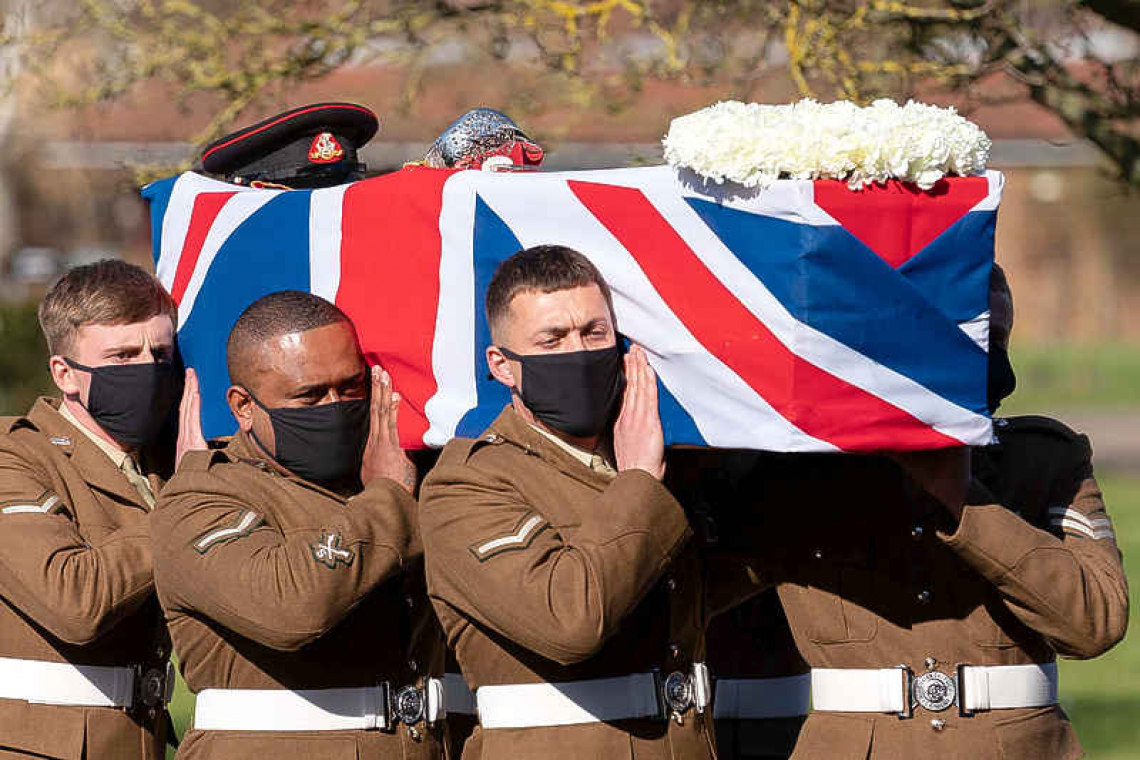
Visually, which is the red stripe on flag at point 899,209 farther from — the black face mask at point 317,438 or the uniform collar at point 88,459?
the uniform collar at point 88,459

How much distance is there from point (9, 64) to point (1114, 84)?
4797 mm

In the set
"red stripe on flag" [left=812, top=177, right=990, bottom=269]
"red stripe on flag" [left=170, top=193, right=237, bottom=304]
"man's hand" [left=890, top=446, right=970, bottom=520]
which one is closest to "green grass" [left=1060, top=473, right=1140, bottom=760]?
"man's hand" [left=890, top=446, right=970, bottom=520]

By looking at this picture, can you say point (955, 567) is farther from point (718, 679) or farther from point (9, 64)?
point (9, 64)

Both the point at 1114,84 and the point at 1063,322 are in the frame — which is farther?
the point at 1063,322

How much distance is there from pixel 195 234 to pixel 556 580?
1791 mm

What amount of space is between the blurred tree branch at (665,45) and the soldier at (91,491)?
3132mm

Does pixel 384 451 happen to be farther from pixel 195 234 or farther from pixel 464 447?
pixel 195 234

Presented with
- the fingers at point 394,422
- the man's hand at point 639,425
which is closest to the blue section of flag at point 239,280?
the fingers at point 394,422

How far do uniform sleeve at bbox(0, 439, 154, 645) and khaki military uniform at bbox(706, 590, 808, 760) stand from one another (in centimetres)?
175

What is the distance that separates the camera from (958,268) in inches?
168

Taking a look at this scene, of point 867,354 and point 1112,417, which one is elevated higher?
point 867,354

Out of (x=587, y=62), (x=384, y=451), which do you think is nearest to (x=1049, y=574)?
(x=384, y=451)

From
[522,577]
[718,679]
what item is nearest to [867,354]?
[522,577]

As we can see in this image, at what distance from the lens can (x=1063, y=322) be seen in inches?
1355
